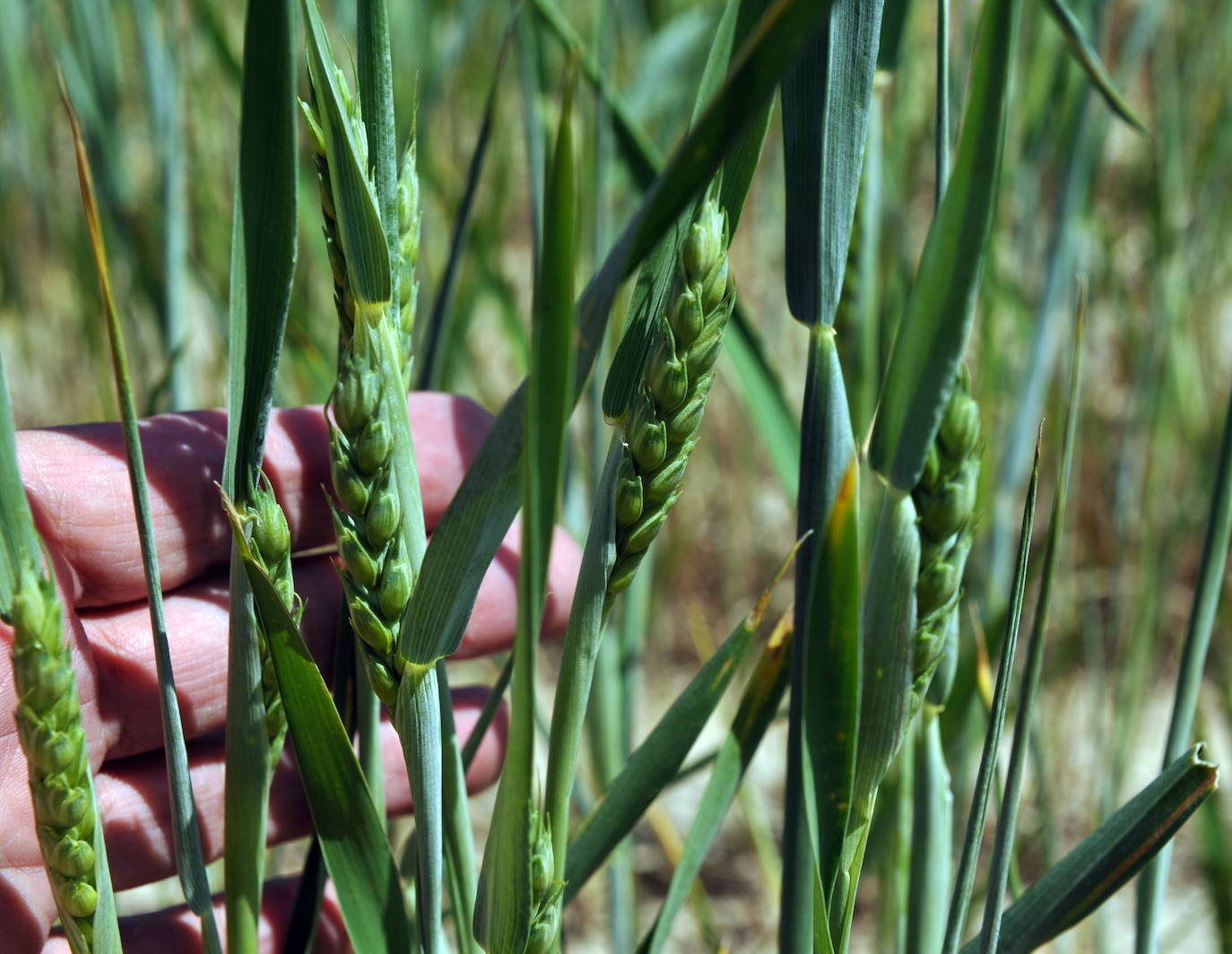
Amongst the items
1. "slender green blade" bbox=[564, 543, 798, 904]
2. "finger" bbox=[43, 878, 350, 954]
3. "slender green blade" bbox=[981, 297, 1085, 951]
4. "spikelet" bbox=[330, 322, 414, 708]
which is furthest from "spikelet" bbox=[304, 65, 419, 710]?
"finger" bbox=[43, 878, 350, 954]

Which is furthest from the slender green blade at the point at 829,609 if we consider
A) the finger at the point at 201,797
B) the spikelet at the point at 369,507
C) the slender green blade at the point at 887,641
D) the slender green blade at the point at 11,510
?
the finger at the point at 201,797

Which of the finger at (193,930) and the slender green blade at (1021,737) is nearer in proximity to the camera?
the slender green blade at (1021,737)

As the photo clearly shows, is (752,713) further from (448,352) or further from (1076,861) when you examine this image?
(448,352)

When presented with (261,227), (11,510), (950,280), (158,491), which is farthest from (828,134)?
(158,491)

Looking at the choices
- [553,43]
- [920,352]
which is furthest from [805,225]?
[553,43]

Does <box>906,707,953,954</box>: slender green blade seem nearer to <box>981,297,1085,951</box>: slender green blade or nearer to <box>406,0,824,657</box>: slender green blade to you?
<box>981,297,1085,951</box>: slender green blade

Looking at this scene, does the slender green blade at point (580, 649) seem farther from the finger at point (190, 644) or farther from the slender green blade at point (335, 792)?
the finger at point (190, 644)
